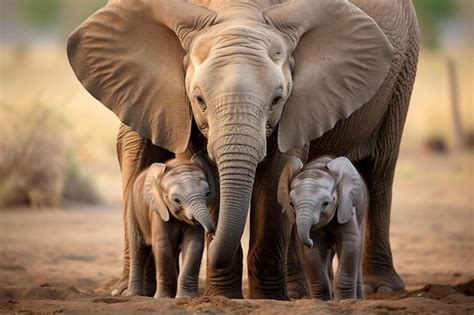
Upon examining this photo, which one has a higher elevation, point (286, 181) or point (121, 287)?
point (286, 181)

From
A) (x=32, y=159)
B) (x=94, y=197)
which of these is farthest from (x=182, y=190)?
(x=94, y=197)

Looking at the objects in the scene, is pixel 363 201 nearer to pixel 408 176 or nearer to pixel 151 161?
pixel 151 161

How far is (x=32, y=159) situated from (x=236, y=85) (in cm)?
817

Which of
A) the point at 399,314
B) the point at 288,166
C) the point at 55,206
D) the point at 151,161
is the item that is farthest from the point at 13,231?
the point at 399,314

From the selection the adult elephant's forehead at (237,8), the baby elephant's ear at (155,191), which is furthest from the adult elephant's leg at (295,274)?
the adult elephant's forehead at (237,8)

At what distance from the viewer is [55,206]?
621 inches

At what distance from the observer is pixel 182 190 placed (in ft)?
27.0

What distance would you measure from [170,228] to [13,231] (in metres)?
5.95

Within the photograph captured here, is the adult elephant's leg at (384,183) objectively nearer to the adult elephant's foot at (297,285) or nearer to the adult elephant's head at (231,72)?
the adult elephant's foot at (297,285)

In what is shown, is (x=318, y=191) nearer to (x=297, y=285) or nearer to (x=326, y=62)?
(x=326, y=62)

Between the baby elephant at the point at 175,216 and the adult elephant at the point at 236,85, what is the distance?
0.17 metres

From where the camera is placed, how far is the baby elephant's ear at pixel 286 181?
8.49 meters

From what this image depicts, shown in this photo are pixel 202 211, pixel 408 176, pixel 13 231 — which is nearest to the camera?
pixel 202 211

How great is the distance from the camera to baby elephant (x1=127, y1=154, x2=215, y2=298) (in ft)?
27.0
